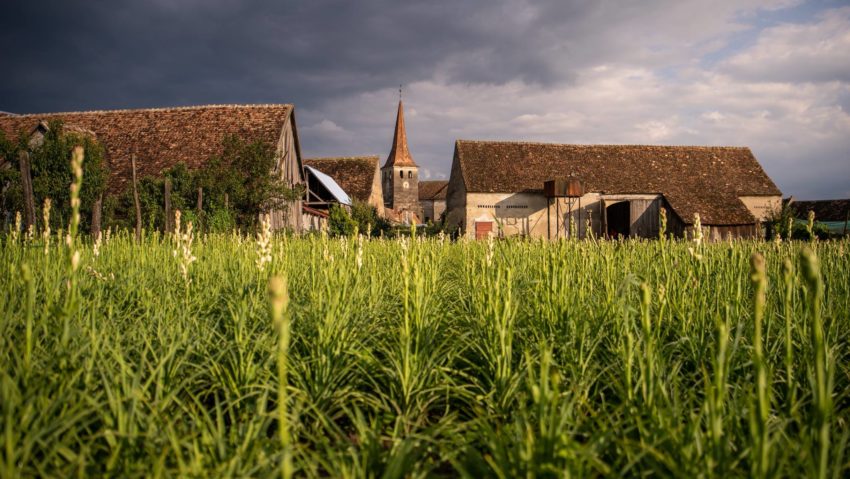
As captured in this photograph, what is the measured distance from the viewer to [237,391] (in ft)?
7.84

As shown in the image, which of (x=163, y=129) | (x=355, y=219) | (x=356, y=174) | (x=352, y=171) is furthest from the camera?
(x=352, y=171)

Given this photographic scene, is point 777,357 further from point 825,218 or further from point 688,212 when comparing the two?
point 825,218

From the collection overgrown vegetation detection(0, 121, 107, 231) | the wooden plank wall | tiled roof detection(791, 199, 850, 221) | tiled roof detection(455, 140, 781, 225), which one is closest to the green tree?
tiled roof detection(455, 140, 781, 225)

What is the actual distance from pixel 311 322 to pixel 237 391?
82 centimetres

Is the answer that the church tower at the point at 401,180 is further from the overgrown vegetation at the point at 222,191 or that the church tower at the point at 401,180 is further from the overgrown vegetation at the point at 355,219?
the overgrown vegetation at the point at 222,191

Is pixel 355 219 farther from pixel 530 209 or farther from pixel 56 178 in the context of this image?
pixel 56 178

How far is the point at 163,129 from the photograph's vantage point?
2397 cm

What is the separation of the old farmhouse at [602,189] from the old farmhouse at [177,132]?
11025 mm

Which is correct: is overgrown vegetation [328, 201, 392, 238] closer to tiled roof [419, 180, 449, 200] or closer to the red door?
the red door

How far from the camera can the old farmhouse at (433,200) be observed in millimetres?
86244

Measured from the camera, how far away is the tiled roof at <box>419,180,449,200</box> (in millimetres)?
87238

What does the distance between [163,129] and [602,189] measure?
2516cm

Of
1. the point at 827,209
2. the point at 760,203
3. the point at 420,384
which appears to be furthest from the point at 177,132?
the point at 827,209

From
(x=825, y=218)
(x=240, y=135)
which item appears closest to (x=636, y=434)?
(x=240, y=135)
